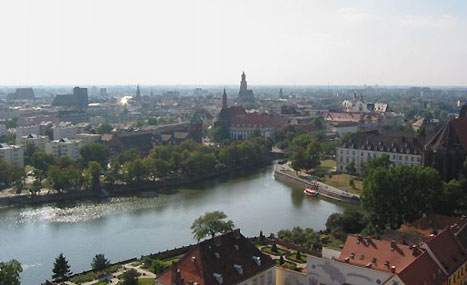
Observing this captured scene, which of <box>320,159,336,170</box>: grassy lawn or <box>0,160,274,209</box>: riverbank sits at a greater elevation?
Result: <box>320,159,336,170</box>: grassy lawn

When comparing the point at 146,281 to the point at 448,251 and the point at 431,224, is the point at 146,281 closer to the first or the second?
the point at 448,251

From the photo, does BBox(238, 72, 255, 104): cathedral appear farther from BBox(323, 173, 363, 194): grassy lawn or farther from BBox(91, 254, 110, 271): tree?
BBox(91, 254, 110, 271): tree

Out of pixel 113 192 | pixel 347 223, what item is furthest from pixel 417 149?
pixel 113 192

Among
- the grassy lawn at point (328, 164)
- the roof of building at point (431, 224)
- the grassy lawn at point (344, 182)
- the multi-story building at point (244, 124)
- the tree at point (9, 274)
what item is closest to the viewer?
the tree at point (9, 274)

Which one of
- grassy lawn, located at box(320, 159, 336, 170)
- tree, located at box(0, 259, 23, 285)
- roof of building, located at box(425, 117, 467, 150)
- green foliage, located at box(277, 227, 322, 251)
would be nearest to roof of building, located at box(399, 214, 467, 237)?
green foliage, located at box(277, 227, 322, 251)

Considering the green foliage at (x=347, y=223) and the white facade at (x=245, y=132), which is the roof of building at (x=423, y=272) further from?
the white facade at (x=245, y=132)

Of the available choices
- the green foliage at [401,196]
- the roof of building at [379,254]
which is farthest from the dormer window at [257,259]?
the green foliage at [401,196]
